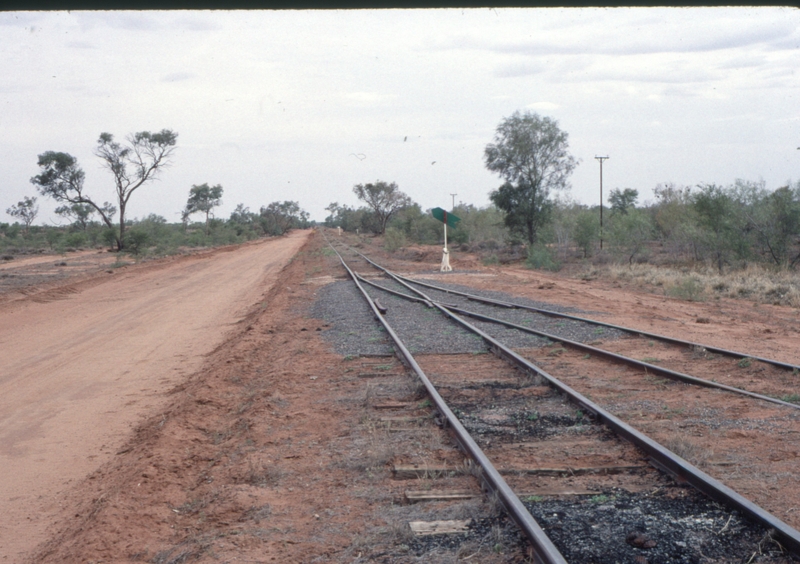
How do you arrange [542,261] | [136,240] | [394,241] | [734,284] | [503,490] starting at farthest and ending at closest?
1. [394,241]
2. [136,240]
3. [542,261]
4. [734,284]
5. [503,490]

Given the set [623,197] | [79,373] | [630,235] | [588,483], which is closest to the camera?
[588,483]

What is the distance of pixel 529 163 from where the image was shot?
4366 centimetres

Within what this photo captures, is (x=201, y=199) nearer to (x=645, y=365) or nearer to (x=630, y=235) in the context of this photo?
(x=630, y=235)

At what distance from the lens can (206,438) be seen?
7684 millimetres

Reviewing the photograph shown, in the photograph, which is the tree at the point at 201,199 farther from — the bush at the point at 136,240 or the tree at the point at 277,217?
the bush at the point at 136,240

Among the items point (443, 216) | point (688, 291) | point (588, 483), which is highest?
point (443, 216)

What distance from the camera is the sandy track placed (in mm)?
6680

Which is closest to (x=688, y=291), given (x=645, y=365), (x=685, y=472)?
(x=645, y=365)

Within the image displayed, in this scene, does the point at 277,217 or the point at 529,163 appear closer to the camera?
the point at 529,163

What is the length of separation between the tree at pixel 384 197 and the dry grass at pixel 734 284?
211 feet

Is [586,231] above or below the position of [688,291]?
above

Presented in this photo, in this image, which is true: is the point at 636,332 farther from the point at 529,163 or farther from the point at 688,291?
the point at 529,163

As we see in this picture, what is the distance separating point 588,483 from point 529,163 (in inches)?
1563

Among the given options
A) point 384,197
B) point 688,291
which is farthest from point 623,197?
point 688,291
